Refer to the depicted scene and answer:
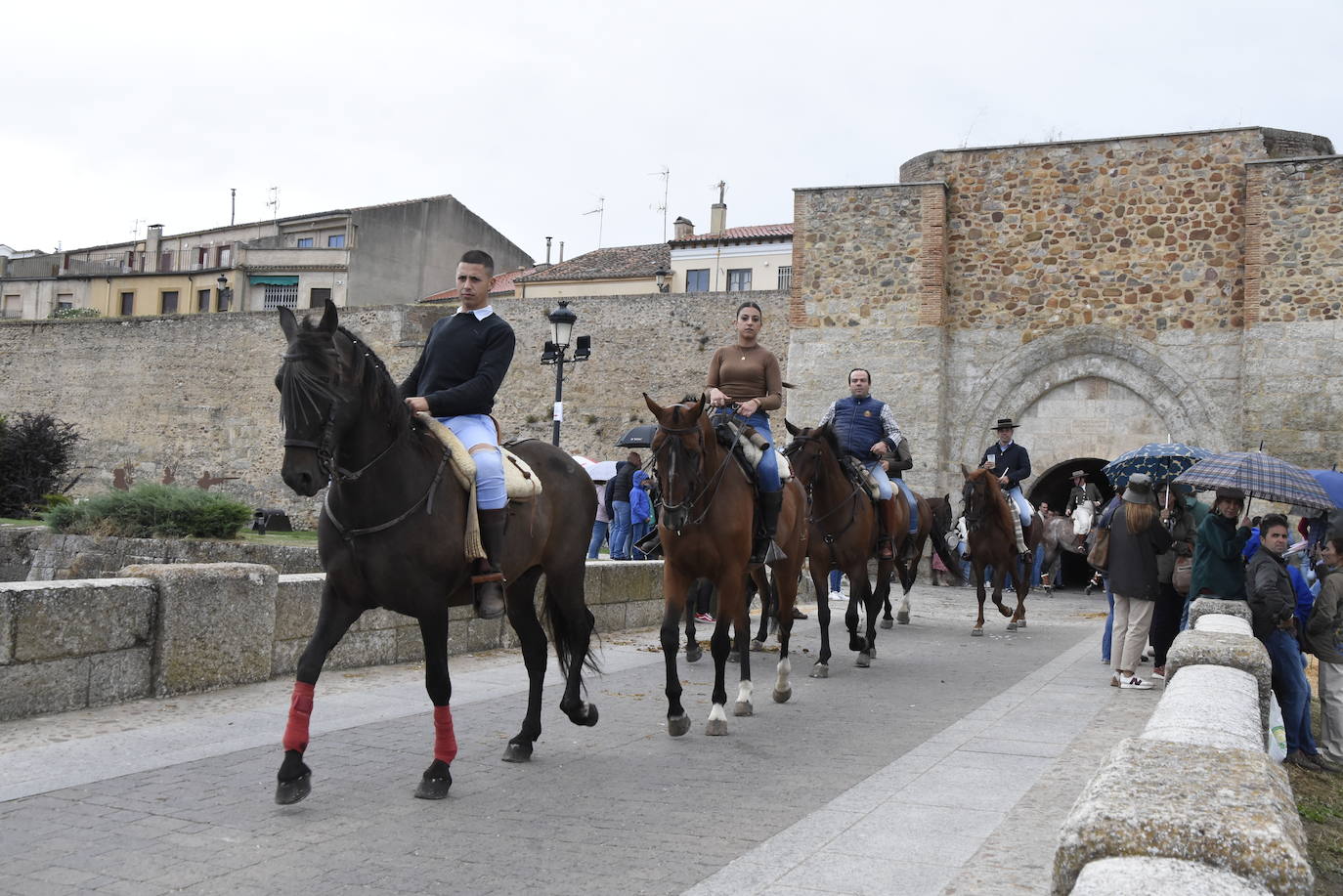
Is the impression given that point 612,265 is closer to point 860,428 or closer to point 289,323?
point 860,428

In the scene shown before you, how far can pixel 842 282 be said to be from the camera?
21406 millimetres

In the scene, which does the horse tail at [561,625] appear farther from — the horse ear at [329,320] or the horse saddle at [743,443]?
the horse ear at [329,320]

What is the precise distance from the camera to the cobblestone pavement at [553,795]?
382 centimetres

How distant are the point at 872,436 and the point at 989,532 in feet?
9.84

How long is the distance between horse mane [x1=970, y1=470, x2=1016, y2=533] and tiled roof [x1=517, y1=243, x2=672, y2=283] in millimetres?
30330

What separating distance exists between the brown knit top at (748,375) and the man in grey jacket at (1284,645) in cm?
331

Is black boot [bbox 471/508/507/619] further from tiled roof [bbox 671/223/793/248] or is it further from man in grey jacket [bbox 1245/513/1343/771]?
tiled roof [bbox 671/223/793/248]

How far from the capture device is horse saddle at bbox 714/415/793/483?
7348mm

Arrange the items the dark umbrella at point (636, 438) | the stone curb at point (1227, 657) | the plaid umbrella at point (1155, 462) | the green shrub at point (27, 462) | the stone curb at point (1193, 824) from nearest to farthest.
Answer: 1. the stone curb at point (1193, 824)
2. the stone curb at point (1227, 657)
3. the plaid umbrella at point (1155, 462)
4. the dark umbrella at point (636, 438)
5. the green shrub at point (27, 462)

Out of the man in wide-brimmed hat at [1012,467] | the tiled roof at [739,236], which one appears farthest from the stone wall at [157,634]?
the tiled roof at [739,236]

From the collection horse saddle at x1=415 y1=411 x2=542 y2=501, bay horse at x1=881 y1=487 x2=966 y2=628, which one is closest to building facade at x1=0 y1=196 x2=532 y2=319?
bay horse at x1=881 y1=487 x2=966 y2=628

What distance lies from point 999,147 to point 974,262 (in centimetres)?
211

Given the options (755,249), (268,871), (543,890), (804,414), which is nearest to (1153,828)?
(543,890)

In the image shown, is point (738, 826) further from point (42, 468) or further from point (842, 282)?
point (42, 468)
